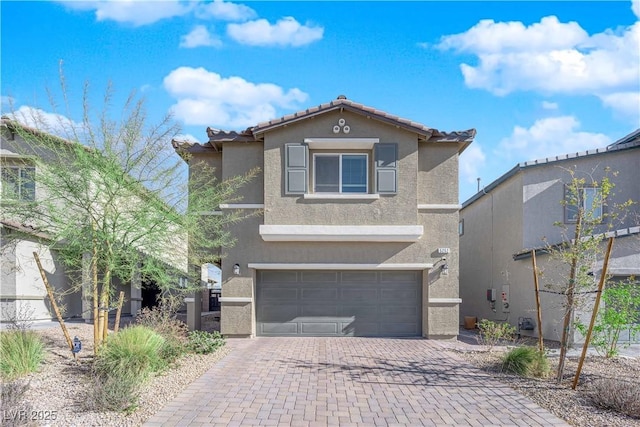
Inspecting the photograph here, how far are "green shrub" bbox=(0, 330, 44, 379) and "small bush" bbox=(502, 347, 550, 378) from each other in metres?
9.41

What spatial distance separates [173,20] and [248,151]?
14.2 ft

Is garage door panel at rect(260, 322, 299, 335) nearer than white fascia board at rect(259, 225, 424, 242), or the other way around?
white fascia board at rect(259, 225, 424, 242)

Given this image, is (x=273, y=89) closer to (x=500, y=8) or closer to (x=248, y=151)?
(x=248, y=151)

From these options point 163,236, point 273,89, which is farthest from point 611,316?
point 273,89

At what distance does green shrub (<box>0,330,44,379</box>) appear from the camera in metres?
8.87

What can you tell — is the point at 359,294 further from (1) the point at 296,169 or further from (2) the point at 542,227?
(2) the point at 542,227

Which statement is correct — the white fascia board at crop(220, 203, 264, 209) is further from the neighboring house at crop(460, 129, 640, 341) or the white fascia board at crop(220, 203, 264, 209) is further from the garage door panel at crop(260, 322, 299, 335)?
the neighboring house at crop(460, 129, 640, 341)

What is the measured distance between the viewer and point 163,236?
10805 millimetres

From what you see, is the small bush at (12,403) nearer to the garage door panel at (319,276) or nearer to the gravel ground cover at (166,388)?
the gravel ground cover at (166,388)

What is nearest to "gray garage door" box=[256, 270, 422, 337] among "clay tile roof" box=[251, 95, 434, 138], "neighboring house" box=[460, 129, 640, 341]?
"neighboring house" box=[460, 129, 640, 341]

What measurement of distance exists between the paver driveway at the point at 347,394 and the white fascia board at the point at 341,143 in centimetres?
627

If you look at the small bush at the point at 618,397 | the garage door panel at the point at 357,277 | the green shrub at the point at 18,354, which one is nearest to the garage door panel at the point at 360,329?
the garage door panel at the point at 357,277

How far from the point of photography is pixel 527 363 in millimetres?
9688

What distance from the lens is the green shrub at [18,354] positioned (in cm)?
887
